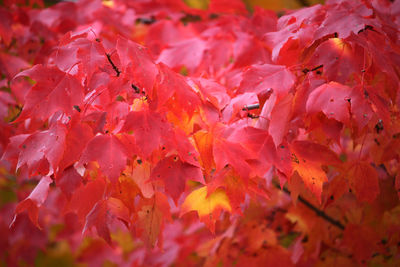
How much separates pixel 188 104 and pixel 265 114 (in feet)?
0.77

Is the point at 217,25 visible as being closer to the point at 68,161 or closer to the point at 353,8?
the point at 353,8

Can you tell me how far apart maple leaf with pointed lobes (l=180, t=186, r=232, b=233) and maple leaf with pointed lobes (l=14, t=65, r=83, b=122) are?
460 millimetres

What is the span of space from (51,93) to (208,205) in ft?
1.85

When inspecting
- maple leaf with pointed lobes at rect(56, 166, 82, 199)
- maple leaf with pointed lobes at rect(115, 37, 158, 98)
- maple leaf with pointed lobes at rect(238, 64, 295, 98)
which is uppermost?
maple leaf with pointed lobes at rect(115, 37, 158, 98)

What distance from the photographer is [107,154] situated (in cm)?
101

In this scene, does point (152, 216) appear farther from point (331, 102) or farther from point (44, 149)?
point (331, 102)

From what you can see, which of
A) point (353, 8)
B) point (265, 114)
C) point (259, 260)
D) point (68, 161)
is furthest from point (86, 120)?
point (259, 260)

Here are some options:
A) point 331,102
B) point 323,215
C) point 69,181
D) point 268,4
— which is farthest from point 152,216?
point 268,4

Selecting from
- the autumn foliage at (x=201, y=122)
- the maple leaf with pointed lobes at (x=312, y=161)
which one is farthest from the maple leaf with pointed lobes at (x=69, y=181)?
the maple leaf with pointed lobes at (x=312, y=161)

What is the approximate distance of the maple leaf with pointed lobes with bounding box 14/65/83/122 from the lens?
1.05m

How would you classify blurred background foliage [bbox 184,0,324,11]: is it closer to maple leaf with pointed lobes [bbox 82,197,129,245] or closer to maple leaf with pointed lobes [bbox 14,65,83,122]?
maple leaf with pointed lobes [bbox 14,65,83,122]

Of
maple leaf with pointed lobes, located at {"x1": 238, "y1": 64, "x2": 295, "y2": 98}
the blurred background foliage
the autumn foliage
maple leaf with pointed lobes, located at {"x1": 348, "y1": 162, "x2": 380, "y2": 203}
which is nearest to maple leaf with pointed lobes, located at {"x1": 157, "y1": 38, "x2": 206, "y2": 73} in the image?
the autumn foliage

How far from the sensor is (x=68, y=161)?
106 cm

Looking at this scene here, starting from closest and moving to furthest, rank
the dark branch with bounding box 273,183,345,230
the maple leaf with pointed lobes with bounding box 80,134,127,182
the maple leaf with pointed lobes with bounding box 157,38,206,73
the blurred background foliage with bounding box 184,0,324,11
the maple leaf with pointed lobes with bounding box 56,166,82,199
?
the maple leaf with pointed lobes with bounding box 80,134,127,182
the maple leaf with pointed lobes with bounding box 56,166,82,199
the dark branch with bounding box 273,183,345,230
the maple leaf with pointed lobes with bounding box 157,38,206,73
the blurred background foliage with bounding box 184,0,324,11
